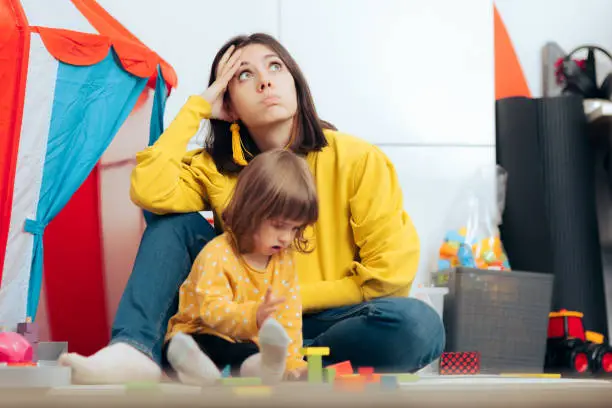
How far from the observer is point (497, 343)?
2.18 m

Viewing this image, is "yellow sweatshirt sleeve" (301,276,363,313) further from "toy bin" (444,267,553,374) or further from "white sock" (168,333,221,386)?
"toy bin" (444,267,553,374)

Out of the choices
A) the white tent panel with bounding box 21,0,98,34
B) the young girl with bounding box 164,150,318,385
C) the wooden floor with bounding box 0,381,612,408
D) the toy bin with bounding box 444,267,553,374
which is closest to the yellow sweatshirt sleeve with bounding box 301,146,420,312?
the young girl with bounding box 164,150,318,385

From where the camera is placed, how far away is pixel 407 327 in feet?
4.05

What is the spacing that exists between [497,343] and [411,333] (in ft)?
3.33

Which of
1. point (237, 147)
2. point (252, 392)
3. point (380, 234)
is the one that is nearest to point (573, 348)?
point (380, 234)

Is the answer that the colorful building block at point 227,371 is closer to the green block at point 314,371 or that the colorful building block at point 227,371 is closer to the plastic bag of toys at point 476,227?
the green block at point 314,371

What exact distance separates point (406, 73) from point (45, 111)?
127 cm

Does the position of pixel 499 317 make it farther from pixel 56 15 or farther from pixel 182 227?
pixel 56 15

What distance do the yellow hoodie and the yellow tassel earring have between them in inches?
1.3

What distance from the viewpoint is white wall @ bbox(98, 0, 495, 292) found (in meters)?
2.45

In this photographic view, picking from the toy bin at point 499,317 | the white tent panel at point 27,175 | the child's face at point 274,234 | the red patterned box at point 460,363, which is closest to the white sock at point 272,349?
the child's face at point 274,234

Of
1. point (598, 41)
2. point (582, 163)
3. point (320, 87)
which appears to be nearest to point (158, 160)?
point (320, 87)

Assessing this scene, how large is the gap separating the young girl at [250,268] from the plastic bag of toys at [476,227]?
A: 1.11 m

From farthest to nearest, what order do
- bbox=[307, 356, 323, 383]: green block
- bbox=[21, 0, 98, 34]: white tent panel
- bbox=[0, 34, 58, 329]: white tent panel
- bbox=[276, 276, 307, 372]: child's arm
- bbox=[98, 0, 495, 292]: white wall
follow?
bbox=[98, 0, 495, 292]: white wall
bbox=[21, 0, 98, 34]: white tent panel
bbox=[0, 34, 58, 329]: white tent panel
bbox=[276, 276, 307, 372]: child's arm
bbox=[307, 356, 323, 383]: green block
